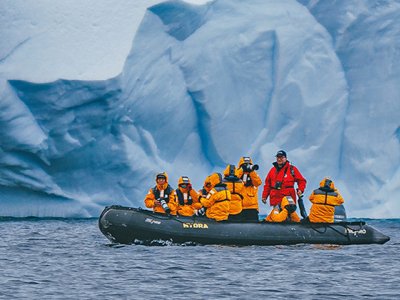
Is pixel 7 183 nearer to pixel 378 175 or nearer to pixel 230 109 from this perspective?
pixel 230 109

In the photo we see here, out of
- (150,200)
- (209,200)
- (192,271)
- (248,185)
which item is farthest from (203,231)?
(192,271)

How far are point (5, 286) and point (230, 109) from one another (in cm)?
1223

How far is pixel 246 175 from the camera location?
51.2 ft

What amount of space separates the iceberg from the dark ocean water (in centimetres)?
426

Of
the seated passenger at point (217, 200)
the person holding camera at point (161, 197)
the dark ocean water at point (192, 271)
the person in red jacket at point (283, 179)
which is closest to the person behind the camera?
the dark ocean water at point (192, 271)

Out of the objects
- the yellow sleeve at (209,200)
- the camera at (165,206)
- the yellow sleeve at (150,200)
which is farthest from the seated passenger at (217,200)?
the yellow sleeve at (150,200)

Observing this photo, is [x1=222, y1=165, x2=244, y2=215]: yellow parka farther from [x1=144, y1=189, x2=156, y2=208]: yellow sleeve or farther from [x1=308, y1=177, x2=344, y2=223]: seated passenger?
[x1=144, y1=189, x2=156, y2=208]: yellow sleeve

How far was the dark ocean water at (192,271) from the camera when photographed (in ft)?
35.9

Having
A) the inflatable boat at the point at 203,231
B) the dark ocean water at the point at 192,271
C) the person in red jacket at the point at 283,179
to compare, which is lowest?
the dark ocean water at the point at 192,271

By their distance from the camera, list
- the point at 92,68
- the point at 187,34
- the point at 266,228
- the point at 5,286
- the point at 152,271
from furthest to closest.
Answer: the point at 187,34, the point at 92,68, the point at 266,228, the point at 152,271, the point at 5,286

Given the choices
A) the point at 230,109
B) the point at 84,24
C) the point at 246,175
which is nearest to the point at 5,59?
the point at 84,24

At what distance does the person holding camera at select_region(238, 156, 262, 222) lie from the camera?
15594 mm

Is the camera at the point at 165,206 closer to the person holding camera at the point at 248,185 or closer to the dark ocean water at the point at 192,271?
the dark ocean water at the point at 192,271

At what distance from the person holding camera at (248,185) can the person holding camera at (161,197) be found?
1303 mm
